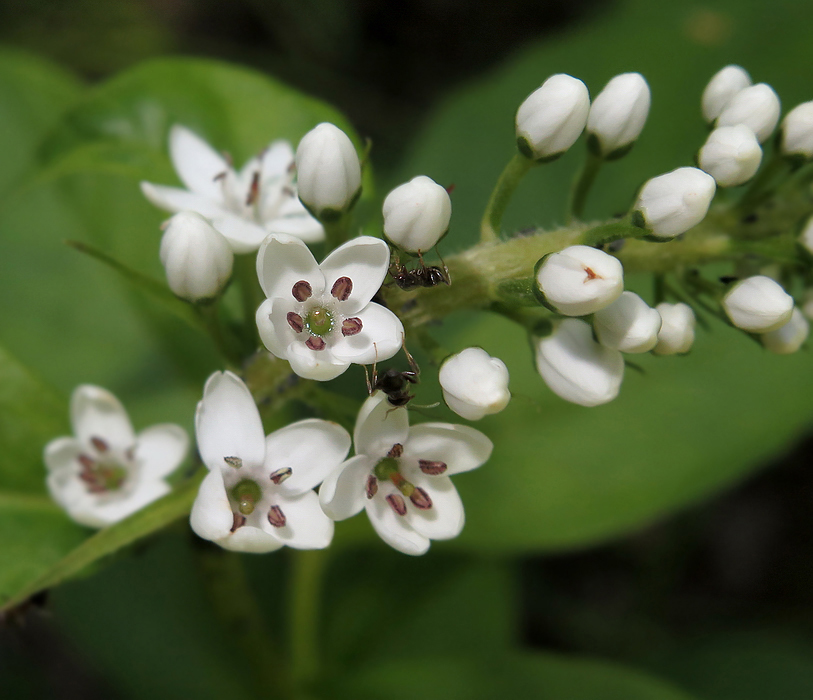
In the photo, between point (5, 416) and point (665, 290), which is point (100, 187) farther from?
point (665, 290)

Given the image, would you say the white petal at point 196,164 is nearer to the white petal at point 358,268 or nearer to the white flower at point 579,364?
the white petal at point 358,268

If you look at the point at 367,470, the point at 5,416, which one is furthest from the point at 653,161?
the point at 5,416

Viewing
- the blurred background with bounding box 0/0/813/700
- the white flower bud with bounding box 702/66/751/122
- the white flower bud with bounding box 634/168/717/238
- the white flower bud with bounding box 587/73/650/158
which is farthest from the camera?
the blurred background with bounding box 0/0/813/700

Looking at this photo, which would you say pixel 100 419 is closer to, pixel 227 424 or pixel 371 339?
pixel 227 424

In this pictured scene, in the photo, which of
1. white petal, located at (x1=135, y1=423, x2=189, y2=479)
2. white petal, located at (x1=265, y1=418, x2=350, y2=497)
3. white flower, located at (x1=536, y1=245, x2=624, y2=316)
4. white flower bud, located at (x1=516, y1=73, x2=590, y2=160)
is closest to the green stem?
white flower bud, located at (x1=516, y1=73, x2=590, y2=160)

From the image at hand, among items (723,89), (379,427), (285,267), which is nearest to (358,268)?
(285,267)

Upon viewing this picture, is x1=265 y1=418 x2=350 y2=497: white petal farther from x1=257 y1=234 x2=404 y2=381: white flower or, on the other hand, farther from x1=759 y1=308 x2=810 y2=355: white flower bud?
x1=759 y1=308 x2=810 y2=355: white flower bud
